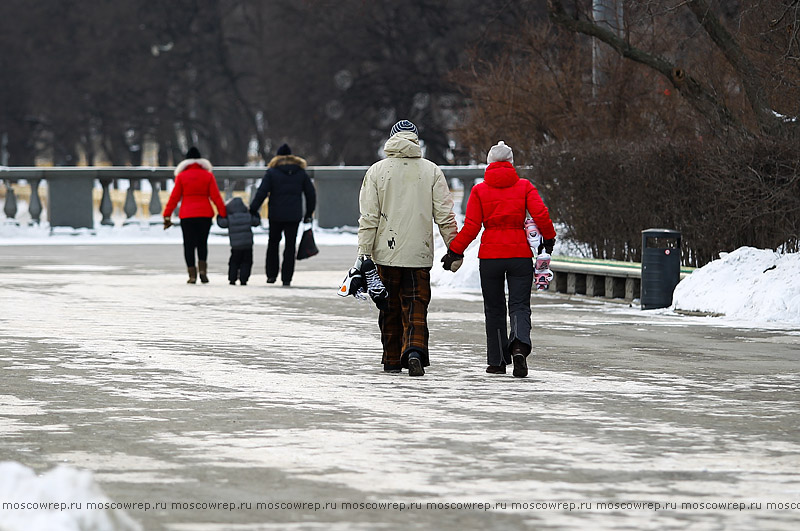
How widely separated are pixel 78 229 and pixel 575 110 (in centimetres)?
1288

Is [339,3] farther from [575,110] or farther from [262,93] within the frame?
[575,110]

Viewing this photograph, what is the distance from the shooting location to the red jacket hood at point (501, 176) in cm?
1170

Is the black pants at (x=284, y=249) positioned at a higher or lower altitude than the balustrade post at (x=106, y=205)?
lower

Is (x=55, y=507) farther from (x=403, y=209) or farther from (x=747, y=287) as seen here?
(x=747, y=287)

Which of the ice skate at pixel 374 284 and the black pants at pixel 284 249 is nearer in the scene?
the ice skate at pixel 374 284

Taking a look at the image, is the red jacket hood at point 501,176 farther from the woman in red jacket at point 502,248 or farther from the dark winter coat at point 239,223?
the dark winter coat at point 239,223

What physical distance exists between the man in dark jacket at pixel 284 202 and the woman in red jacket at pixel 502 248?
9.36m

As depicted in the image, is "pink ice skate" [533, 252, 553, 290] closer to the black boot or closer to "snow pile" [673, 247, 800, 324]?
the black boot

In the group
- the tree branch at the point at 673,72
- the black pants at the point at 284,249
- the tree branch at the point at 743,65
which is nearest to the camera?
the tree branch at the point at 743,65

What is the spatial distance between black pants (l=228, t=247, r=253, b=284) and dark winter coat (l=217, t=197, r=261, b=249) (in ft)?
0.24

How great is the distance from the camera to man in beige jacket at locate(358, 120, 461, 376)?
11656 millimetres

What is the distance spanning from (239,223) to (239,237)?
9.5 inches

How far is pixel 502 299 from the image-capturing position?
38.3 feet

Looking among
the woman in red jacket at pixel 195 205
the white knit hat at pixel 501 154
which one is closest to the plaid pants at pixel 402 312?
the white knit hat at pixel 501 154
